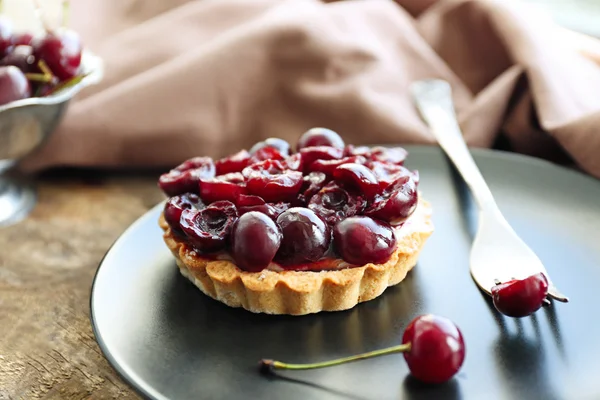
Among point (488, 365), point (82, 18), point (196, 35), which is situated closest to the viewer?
point (488, 365)

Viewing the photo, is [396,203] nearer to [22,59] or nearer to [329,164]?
[329,164]

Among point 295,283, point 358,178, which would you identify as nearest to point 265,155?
point 358,178

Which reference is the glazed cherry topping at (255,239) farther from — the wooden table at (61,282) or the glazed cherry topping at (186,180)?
the wooden table at (61,282)

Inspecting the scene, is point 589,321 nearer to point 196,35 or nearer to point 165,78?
point 165,78

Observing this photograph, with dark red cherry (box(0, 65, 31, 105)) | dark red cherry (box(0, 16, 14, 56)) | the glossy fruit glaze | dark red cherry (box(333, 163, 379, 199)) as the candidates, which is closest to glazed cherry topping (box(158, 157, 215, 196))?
the glossy fruit glaze

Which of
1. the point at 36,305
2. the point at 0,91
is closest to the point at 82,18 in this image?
the point at 0,91

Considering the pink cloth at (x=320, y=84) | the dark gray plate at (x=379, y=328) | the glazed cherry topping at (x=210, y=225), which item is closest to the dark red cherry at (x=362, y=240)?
the dark gray plate at (x=379, y=328)

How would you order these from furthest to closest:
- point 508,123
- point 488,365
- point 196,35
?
point 196,35
point 508,123
point 488,365
